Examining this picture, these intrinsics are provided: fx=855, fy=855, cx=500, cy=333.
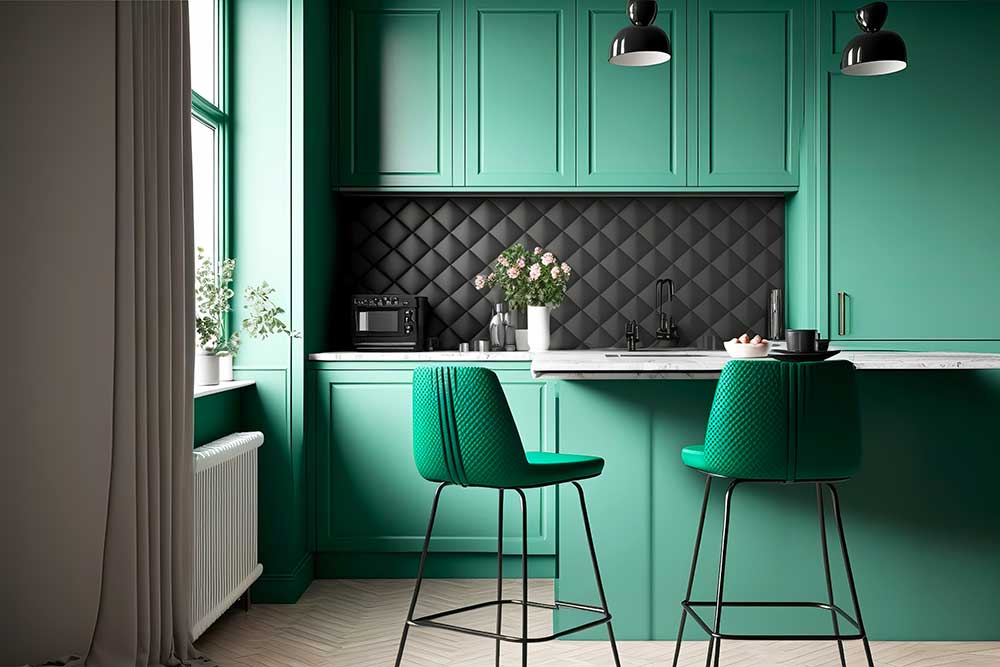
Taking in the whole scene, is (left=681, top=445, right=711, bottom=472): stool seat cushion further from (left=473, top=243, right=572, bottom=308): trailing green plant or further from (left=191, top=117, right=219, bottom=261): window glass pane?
(left=191, top=117, right=219, bottom=261): window glass pane

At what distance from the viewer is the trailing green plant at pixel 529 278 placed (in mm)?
4141

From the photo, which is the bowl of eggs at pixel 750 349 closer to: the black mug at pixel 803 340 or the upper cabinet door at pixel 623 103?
the black mug at pixel 803 340

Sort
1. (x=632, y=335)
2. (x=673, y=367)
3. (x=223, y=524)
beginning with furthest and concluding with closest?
(x=632, y=335), (x=223, y=524), (x=673, y=367)

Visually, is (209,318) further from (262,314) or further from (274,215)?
(274,215)

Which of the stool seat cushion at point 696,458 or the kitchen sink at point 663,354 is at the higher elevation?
the kitchen sink at point 663,354

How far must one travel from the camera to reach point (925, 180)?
4.01 m

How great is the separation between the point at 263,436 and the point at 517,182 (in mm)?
1674

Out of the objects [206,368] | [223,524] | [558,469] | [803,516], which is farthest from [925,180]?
[223,524]

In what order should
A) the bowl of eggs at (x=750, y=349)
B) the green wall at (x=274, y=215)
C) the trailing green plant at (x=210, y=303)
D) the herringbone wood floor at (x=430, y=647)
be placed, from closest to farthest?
the bowl of eggs at (x=750, y=349) → the herringbone wood floor at (x=430, y=647) → the trailing green plant at (x=210, y=303) → the green wall at (x=274, y=215)

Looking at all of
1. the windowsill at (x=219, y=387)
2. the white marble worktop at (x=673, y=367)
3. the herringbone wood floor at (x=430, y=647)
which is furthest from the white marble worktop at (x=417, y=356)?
the white marble worktop at (x=673, y=367)

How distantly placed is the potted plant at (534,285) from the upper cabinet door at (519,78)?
18.6 inches

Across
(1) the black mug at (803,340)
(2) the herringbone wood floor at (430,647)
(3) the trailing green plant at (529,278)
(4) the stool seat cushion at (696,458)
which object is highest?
(3) the trailing green plant at (529,278)

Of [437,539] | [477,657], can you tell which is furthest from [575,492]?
[437,539]

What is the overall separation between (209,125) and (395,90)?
1.00 m
